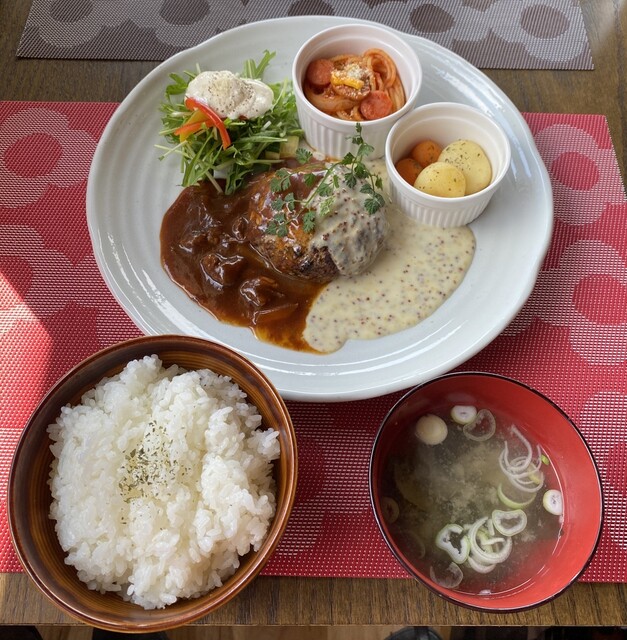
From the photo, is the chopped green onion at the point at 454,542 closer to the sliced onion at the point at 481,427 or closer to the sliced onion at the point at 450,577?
the sliced onion at the point at 450,577

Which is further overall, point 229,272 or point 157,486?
point 229,272

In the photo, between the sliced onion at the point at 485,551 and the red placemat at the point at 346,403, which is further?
the red placemat at the point at 346,403

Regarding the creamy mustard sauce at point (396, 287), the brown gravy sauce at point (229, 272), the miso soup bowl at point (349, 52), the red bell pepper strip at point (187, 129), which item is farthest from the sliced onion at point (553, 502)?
the red bell pepper strip at point (187, 129)

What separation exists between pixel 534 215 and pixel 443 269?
1.35ft

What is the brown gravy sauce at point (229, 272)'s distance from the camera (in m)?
2.21

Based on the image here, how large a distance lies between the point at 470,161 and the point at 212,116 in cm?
102

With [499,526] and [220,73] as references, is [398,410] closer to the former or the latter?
[499,526]

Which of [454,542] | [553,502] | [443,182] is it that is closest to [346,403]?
[454,542]

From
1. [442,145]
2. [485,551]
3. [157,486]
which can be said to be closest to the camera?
[157,486]

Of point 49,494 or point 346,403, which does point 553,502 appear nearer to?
point 346,403

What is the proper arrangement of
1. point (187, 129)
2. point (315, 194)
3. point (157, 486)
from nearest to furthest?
point (157, 486)
point (315, 194)
point (187, 129)

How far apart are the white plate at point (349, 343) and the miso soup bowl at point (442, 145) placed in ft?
0.36

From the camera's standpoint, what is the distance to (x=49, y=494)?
1.67m

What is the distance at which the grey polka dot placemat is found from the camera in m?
2.91
